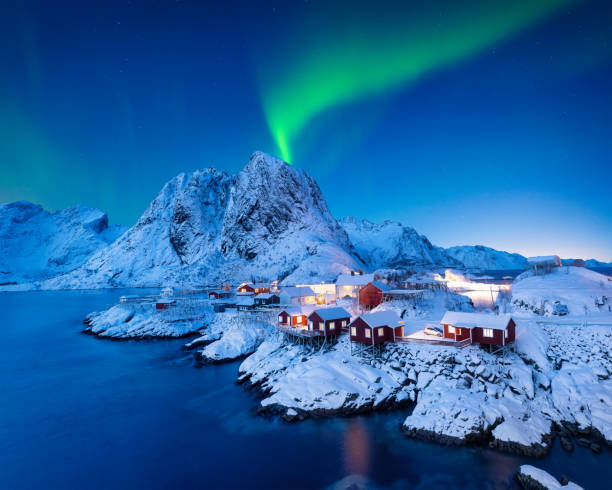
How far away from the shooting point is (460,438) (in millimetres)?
21016

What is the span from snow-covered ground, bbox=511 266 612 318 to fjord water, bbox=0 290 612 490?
2266cm

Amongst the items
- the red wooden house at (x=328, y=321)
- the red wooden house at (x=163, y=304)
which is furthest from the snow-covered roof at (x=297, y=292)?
the red wooden house at (x=163, y=304)

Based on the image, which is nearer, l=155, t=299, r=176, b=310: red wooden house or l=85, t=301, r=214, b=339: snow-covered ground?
l=85, t=301, r=214, b=339: snow-covered ground

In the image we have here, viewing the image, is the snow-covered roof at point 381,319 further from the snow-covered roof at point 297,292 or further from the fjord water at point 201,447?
the snow-covered roof at point 297,292

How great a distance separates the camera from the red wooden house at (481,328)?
2741cm

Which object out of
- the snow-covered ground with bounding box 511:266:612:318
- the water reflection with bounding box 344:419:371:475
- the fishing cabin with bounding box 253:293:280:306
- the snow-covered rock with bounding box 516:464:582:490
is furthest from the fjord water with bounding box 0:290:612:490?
the snow-covered ground with bounding box 511:266:612:318

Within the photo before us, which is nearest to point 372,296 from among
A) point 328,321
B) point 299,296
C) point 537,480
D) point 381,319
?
point 328,321

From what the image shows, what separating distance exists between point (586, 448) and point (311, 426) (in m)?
17.8

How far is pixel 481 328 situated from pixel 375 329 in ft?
30.7

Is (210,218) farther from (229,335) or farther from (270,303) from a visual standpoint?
(229,335)

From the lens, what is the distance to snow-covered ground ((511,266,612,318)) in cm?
3700

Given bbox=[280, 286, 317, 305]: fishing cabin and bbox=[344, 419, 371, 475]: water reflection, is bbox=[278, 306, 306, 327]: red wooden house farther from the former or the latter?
bbox=[344, 419, 371, 475]: water reflection

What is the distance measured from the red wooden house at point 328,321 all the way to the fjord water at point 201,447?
411 inches

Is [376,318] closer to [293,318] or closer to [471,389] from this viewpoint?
[471,389]
